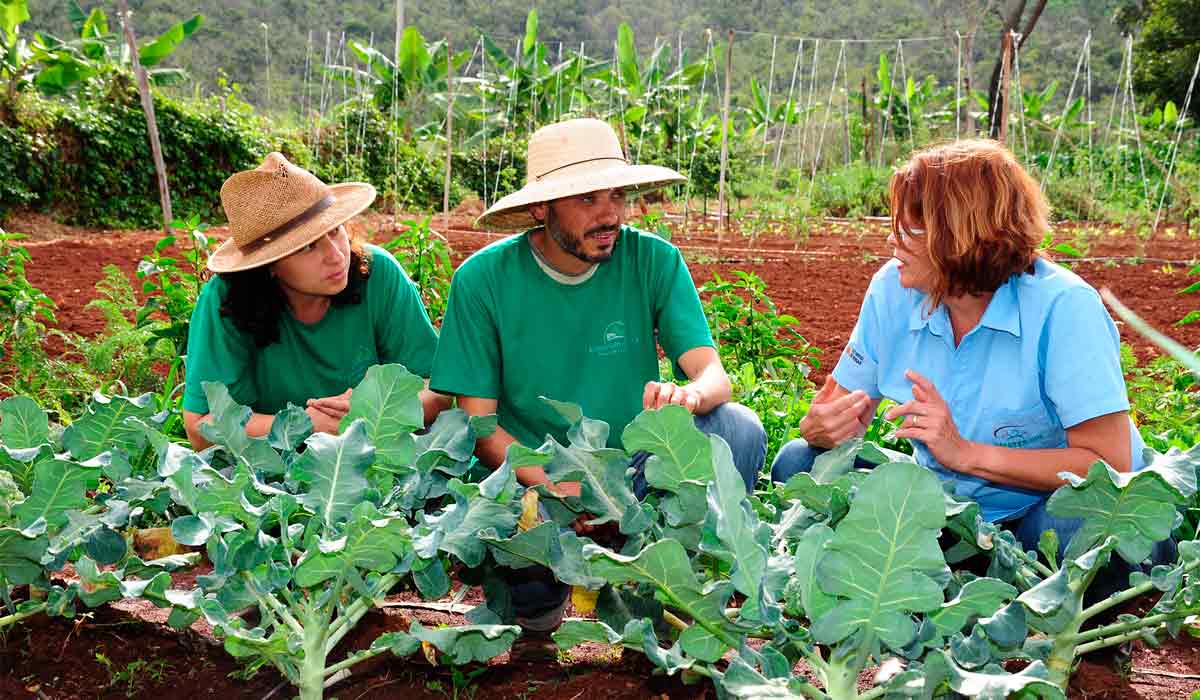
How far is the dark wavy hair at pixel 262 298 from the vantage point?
250 cm

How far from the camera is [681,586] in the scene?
1.42 m

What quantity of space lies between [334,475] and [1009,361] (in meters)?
1.38

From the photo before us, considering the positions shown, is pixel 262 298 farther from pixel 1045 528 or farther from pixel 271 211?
pixel 1045 528

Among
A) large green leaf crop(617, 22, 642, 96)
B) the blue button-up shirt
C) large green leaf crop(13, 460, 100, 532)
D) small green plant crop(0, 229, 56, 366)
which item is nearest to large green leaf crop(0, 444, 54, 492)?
large green leaf crop(13, 460, 100, 532)

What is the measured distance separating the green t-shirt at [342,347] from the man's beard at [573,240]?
45cm

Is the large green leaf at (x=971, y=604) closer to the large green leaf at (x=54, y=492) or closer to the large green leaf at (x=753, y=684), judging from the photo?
the large green leaf at (x=753, y=684)

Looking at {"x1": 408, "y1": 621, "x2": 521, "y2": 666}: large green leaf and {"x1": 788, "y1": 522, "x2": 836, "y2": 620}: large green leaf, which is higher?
{"x1": 788, "y1": 522, "x2": 836, "y2": 620}: large green leaf

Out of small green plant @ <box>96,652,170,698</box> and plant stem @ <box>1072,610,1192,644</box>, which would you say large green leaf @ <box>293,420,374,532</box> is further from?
plant stem @ <box>1072,610,1192,644</box>

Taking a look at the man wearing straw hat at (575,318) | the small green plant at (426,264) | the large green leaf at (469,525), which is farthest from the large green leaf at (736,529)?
the small green plant at (426,264)

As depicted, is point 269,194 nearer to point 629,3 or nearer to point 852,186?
point 852,186

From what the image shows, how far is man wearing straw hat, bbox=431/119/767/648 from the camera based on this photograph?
241cm

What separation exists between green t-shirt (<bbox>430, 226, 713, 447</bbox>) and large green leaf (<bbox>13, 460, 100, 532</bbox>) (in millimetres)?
877

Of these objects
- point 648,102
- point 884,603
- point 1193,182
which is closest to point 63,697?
point 884,603

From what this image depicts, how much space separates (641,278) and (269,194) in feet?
3.01
